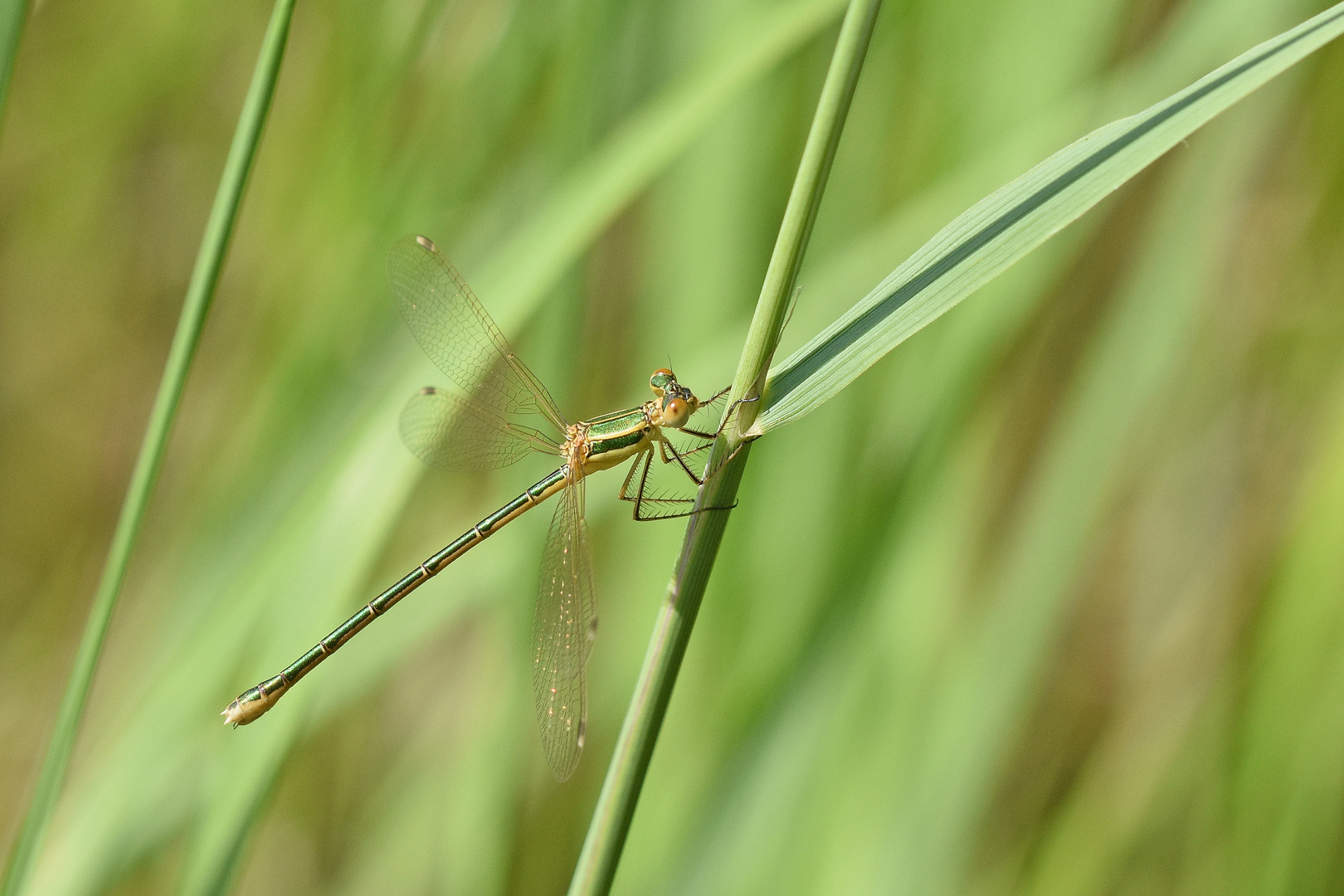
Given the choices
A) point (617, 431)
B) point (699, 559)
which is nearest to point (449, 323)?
point (617, 431)

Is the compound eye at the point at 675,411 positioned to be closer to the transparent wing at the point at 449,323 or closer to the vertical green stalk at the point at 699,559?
the transparent wing at the point at 449,323

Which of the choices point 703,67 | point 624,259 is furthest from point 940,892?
point 624,259

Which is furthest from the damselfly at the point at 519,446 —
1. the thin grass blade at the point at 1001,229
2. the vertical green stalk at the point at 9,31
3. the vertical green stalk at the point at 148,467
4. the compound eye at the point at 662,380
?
the vertical green stalk at the point at 9,31

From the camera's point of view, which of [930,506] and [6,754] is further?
[6,754]

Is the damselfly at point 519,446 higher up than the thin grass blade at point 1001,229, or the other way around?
the damselfly at point 519,446

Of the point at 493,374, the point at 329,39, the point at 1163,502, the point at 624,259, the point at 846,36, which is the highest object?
the point at 329,39

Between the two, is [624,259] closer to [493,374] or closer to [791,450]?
[493,374]
